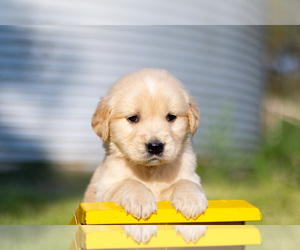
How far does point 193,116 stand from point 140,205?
3.36 feet

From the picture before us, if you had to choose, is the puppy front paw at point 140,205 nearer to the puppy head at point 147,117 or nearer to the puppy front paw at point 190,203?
the puppy front paw at point 190,203

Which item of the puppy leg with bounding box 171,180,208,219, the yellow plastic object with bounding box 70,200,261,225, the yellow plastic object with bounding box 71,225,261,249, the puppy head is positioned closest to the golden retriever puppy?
the puppy head

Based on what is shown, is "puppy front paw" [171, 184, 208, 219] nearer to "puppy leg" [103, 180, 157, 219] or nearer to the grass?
"puppy leg" [103, 180, 157, 219]

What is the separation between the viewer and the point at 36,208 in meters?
6.05

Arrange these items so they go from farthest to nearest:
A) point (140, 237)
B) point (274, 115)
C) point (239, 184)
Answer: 1. point (274, 115)
2. point (239, 184)
3. point (140, 237)

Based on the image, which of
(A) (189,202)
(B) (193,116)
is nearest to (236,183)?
(B) (193,116)

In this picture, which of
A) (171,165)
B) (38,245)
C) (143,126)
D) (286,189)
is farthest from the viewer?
(286,189)

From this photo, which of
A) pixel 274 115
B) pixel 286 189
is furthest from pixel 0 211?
pixel 274 115

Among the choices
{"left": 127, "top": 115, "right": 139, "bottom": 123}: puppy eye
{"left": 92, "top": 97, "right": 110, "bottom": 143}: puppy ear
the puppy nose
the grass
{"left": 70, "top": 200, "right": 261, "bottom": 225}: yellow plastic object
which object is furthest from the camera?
the grass

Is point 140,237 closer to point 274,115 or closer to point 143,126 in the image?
point 143,126

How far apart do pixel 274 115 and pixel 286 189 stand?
3320 mm

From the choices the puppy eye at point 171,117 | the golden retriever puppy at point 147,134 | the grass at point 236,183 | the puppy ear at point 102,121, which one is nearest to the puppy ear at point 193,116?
the golden retriever puppy at point 147,134

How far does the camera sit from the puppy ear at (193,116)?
9.27 feet

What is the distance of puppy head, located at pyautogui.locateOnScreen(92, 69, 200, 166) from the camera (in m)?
2.48
